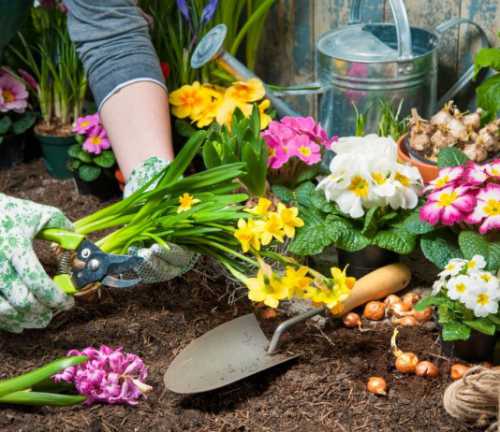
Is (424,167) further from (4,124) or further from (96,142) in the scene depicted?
(4,124)

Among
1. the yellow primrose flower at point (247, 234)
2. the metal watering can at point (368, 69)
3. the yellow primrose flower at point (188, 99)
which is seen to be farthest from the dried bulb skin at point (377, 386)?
the yellow primrose flower at point (188, 99)

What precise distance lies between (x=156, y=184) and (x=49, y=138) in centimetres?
83

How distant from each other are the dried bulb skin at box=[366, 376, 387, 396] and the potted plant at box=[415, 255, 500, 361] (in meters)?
0.14

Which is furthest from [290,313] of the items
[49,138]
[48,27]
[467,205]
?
[48,27]

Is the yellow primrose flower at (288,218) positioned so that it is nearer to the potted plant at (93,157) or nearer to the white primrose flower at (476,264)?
the white primrose flower at (476,264)

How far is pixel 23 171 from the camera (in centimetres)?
254

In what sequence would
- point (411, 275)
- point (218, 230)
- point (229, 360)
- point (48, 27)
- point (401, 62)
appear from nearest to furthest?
point (229, 360) → point (218, 230) → point (411, 275) → point (401, 62) → point (48, 27)

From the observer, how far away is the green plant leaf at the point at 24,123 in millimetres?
2498

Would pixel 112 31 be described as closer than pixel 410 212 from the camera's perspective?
No

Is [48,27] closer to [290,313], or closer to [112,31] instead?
[112,31]

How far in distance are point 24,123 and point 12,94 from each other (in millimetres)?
96

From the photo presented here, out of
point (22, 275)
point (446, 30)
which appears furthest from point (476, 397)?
point (446, 30)

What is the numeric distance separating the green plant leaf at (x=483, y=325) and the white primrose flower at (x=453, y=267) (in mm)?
96

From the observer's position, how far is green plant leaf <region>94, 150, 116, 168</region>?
2.21 m
